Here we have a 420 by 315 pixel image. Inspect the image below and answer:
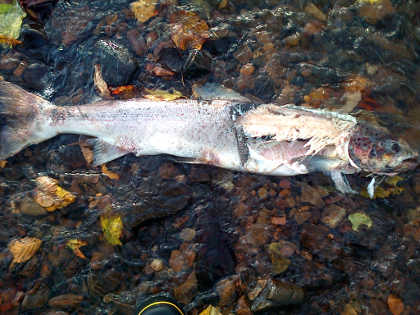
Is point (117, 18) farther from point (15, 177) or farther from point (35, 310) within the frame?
point (35, 310)

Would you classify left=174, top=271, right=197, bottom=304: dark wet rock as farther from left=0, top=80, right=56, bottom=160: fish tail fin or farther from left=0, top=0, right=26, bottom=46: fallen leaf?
left=0, top=0, right=26, bottom=46: fallen leaf

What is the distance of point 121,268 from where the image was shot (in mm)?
3582

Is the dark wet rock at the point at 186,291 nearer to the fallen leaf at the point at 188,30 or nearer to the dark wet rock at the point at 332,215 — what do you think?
the dark wet rock at the point at 332,215

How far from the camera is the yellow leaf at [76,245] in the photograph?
12.0 ft

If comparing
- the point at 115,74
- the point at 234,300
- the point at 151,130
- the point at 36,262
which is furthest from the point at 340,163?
the point at 36,262

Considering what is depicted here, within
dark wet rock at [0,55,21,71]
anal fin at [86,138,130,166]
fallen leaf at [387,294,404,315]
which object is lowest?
fallen leaf at [387,294,404,315]

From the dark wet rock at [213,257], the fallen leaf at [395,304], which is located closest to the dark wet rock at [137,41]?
the dark wet rock at [213,257]

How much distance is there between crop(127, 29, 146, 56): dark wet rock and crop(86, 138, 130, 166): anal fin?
1.54 metres

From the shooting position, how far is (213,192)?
159 inches

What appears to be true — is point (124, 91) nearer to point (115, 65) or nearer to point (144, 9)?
point (115, 65)

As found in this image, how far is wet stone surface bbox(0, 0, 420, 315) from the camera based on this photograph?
11.4 feet

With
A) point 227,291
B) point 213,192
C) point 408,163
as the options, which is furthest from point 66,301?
point 408,163

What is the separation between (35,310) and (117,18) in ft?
13.3

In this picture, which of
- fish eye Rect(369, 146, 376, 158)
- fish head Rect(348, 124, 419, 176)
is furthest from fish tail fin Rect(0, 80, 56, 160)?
fish eye Rect(369, 146, 376, 158)
